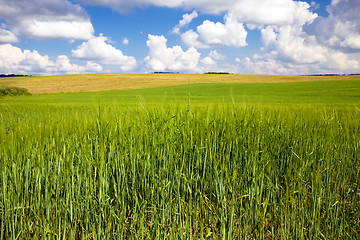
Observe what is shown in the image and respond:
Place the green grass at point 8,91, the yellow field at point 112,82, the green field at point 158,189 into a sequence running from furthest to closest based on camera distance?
the yellow field at point 112,82 < the green grass at point 8,91 < the green field at point 158,189

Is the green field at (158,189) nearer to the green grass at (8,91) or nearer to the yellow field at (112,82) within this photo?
the green grass at (8,91)

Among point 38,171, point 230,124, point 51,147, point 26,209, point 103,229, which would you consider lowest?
point 103,229

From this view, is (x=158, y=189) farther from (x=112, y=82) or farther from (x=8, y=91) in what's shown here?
(x=112, y=82)

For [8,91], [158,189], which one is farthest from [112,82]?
[158,189]

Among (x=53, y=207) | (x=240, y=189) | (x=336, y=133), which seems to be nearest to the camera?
(x=53, y=207)

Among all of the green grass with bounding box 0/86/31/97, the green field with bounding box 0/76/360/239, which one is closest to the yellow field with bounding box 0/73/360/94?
the green grass with bounding box 0/86/31/97

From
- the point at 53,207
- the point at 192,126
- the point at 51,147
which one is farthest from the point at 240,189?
the point at 51,147

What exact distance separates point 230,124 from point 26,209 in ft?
6.37

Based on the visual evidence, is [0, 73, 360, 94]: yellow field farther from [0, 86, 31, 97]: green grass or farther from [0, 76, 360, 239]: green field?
[0, 76, 360, 239]: green field

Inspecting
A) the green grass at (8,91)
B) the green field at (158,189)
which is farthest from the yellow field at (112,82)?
the green field at (158,189)

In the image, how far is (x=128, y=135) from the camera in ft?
7.80

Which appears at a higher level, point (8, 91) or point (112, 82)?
point (112, 82)

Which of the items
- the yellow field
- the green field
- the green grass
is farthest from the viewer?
the yellow field

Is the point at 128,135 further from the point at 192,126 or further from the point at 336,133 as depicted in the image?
the point at 336,133
